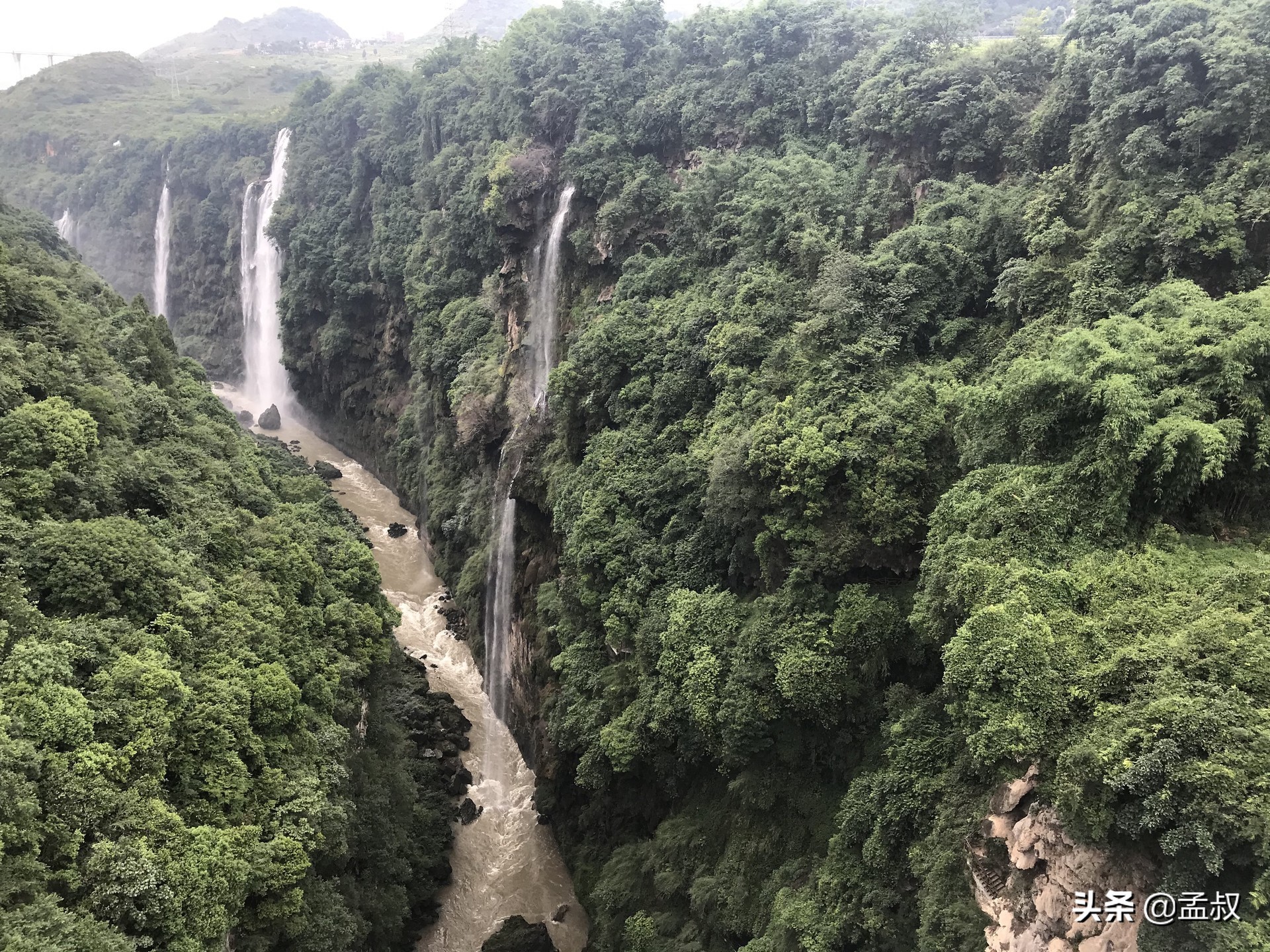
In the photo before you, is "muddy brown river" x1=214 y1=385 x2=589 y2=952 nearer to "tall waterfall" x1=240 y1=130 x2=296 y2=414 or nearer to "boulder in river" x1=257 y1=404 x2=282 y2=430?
"boulder in river" x1=257 y1=404 x2=282 y2=430

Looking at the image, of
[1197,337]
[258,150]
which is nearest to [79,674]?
[1197,337]

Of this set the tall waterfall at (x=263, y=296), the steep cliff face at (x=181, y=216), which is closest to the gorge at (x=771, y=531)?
the tall waterfall at (x=263, y=296)

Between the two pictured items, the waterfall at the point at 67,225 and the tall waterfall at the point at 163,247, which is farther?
the waterfall at the point at 67,225

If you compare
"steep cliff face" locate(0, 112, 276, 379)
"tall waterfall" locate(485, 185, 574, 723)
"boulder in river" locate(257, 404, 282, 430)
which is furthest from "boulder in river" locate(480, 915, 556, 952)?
"steep cliff face" locate(0, 112, 276, 379)

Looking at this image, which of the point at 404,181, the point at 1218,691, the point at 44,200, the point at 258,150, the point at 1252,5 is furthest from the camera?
the point at 44,200

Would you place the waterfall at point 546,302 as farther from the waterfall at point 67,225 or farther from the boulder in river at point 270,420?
the waterfall at point 67,225

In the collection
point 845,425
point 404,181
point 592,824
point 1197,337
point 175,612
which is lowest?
point 592,824

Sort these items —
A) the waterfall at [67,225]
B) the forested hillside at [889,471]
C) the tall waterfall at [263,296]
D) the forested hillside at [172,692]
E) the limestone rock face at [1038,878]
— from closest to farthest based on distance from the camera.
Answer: the limestone rock face at [1038,878]
the forested hillside at [172,692]
the forested hillside at [889,471]
the tall waterfall at [263,296]
the waterfall at [67,225]

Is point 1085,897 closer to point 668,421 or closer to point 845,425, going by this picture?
point 845,425
